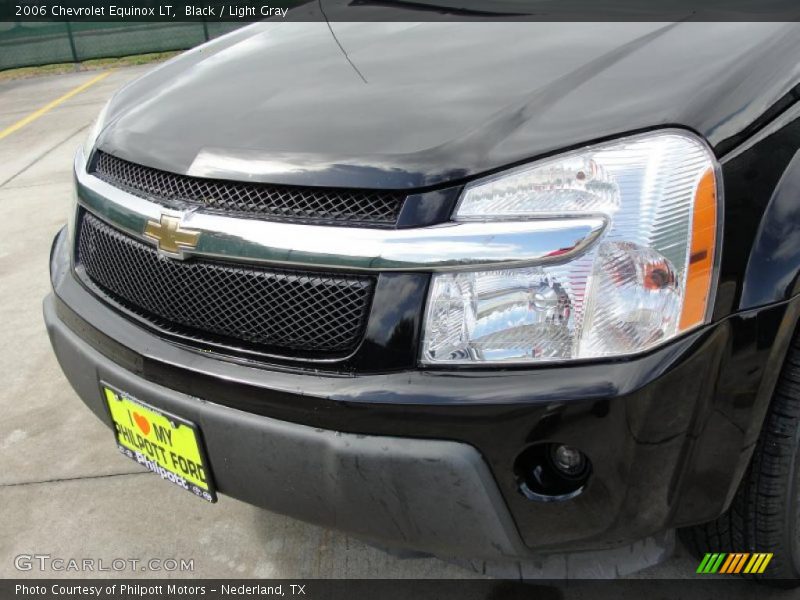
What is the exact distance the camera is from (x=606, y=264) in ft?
4.44

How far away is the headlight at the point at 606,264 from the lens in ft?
4.43

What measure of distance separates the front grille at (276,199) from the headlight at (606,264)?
16 cm

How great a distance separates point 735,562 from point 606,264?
0.91 m

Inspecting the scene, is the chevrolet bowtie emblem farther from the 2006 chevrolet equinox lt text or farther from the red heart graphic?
the red heart graphic

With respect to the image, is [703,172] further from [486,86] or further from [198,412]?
[198,412]

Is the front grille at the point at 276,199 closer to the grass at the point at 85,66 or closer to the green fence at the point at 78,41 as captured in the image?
the grass at the point at 85,66

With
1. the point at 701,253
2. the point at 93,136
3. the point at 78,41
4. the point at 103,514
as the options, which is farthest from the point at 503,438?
the point at 78,41

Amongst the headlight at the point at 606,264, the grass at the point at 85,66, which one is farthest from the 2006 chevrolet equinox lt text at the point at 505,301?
the grass at the point at 85,66

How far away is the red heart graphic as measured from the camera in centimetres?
179

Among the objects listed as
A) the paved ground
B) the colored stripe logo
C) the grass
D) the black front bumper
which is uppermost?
the black front bumper

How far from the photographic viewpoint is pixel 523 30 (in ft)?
6.42

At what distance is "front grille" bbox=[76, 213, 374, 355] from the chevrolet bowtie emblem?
0.12 feet

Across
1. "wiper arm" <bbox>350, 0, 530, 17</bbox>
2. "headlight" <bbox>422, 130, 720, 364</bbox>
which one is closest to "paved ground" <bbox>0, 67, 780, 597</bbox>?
"headlight" <bbox>422, 130, 720, 364</bbox>

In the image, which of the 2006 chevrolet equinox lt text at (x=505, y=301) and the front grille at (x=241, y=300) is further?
the front grille at (x=241, y=300)
